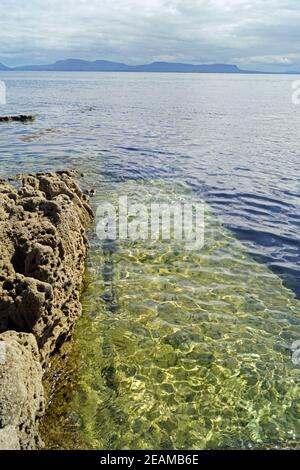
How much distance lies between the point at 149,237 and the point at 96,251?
8.18 feet

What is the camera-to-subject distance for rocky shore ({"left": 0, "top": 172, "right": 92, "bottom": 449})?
680 centimetres

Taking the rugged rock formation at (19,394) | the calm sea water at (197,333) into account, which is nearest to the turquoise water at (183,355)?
the calm sea water at (197,333)

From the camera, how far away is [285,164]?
31031 mm

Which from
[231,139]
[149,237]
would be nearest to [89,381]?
[149,237]
